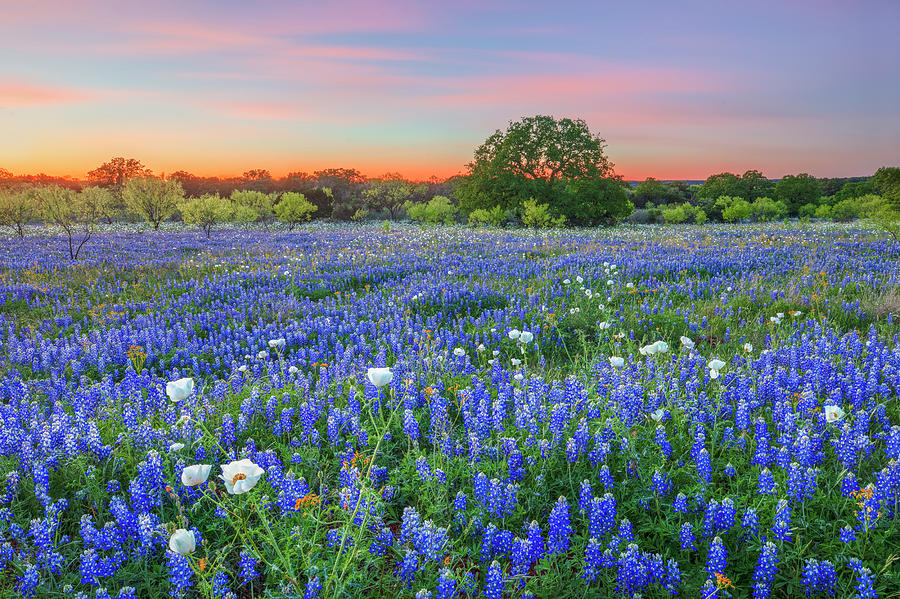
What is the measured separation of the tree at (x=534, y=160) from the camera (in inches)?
1725

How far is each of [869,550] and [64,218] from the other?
25390mm

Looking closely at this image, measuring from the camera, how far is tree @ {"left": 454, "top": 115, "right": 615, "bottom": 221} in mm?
43812

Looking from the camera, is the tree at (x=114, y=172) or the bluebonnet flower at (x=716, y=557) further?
the tree at (x=114, y=172)

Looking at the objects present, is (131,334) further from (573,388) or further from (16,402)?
(573,388)

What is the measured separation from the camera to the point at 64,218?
19.6 m

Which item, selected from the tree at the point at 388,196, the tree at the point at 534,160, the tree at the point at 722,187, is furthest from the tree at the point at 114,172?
the tree at the point at 722,187

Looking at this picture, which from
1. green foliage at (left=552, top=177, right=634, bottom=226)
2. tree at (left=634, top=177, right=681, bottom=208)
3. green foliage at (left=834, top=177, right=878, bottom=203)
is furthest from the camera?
tree at (left=634, top=177, right=681, bottom=208)

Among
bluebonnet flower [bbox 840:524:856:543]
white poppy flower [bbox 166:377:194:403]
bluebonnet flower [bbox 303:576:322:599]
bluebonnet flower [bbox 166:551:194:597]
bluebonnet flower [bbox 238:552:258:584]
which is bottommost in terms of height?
bluebonnet flower [bbox 238:552:258:584]

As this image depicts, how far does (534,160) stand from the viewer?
44.8m

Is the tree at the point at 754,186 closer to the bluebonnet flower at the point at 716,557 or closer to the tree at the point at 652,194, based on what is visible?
the tree at the point at 652,194

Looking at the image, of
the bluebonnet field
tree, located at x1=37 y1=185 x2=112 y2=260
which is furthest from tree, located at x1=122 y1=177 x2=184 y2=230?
the bluebonnet field

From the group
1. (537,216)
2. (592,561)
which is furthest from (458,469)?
(537,216)

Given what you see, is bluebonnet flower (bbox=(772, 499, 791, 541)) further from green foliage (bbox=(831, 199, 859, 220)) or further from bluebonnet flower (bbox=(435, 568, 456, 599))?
green foliage (bbox=(831, 199, 859, 220))

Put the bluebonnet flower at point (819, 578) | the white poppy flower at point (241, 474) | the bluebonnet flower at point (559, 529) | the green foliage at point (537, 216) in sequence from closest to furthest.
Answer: the white poppy flower at point (241, 474) < the bluebonnet flower at point (819, 578) < the bluebonnet flower at point (559, 529) < the green foliage at point (537, 216)
